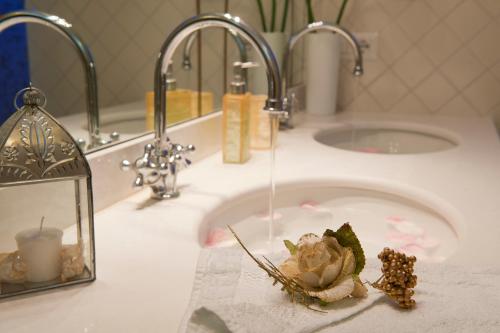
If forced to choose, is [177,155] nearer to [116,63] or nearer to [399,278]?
[116,63]

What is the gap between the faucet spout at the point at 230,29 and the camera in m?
0.88

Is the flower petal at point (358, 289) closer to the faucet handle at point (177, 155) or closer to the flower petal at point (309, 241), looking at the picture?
the flower petal at point (309, 241)

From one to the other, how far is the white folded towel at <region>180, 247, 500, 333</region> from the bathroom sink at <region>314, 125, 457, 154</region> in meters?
1.18

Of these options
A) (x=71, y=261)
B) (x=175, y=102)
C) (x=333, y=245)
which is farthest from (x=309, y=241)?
(x=175, y=102)

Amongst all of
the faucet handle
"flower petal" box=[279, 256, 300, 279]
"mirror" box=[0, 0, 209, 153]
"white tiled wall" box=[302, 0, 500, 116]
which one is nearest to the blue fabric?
"mirror" box=[0, 0, 209, 153]

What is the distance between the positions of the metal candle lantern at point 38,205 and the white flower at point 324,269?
0.27m

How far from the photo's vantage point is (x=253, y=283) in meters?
0.61

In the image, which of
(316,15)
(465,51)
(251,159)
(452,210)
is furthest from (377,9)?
(452,210)

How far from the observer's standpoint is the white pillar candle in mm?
602

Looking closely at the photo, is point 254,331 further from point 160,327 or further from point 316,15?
point 316,15

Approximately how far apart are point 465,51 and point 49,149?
5.87ft

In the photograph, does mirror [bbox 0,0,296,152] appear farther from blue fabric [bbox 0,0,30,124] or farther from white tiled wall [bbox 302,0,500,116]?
white tiled wall [bbox 302,0,500,116]

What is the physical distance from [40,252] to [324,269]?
1.09 ft

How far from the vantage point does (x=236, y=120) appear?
48.1 inches
